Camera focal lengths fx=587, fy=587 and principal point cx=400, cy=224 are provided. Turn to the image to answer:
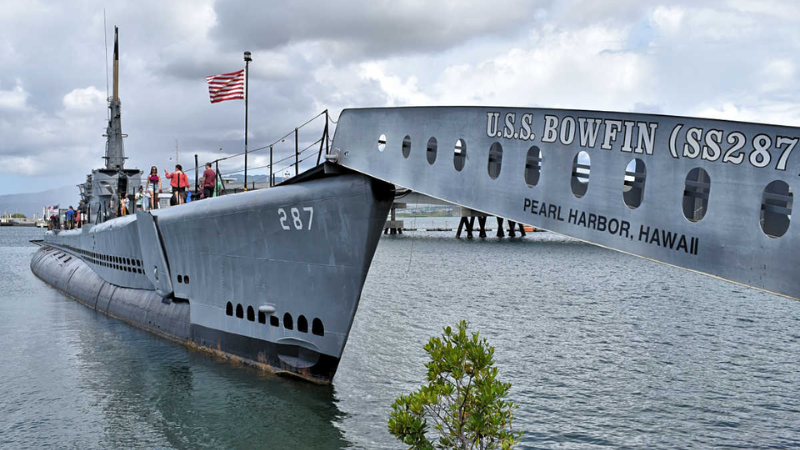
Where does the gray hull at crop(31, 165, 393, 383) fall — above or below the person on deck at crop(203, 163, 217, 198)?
below

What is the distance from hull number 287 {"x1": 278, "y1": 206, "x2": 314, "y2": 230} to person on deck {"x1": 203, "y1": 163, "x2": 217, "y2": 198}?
5534 millimetres

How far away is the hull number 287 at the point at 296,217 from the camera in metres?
13.0

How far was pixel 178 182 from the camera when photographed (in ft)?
67.6

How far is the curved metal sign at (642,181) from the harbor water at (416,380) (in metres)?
5.48

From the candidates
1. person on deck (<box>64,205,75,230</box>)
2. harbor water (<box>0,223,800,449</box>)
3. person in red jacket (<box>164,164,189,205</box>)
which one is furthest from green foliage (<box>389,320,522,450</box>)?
person on deck (<box>64,205,75,230</box>)

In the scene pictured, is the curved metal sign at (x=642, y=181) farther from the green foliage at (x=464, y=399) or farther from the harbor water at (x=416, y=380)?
the harbor water at (x=416, y=380)

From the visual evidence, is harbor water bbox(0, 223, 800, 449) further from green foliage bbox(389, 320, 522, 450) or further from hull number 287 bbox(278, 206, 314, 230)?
green foliage bbox(389, 320, 522, 450)

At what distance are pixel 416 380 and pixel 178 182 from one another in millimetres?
11469

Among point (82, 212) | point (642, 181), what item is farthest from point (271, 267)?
point (82, 212)

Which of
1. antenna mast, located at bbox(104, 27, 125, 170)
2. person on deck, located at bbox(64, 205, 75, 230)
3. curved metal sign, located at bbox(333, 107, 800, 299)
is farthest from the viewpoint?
person on deck, located at bbox(64, 205, 75, 230)

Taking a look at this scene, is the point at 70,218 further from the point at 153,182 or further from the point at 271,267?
the point at 271,267

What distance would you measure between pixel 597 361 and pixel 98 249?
2260 centimetres

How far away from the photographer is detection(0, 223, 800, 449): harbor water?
1164 centimetres

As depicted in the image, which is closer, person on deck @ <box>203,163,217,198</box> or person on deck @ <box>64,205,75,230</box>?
person on deck @ <box>203,163,217,198</box>
